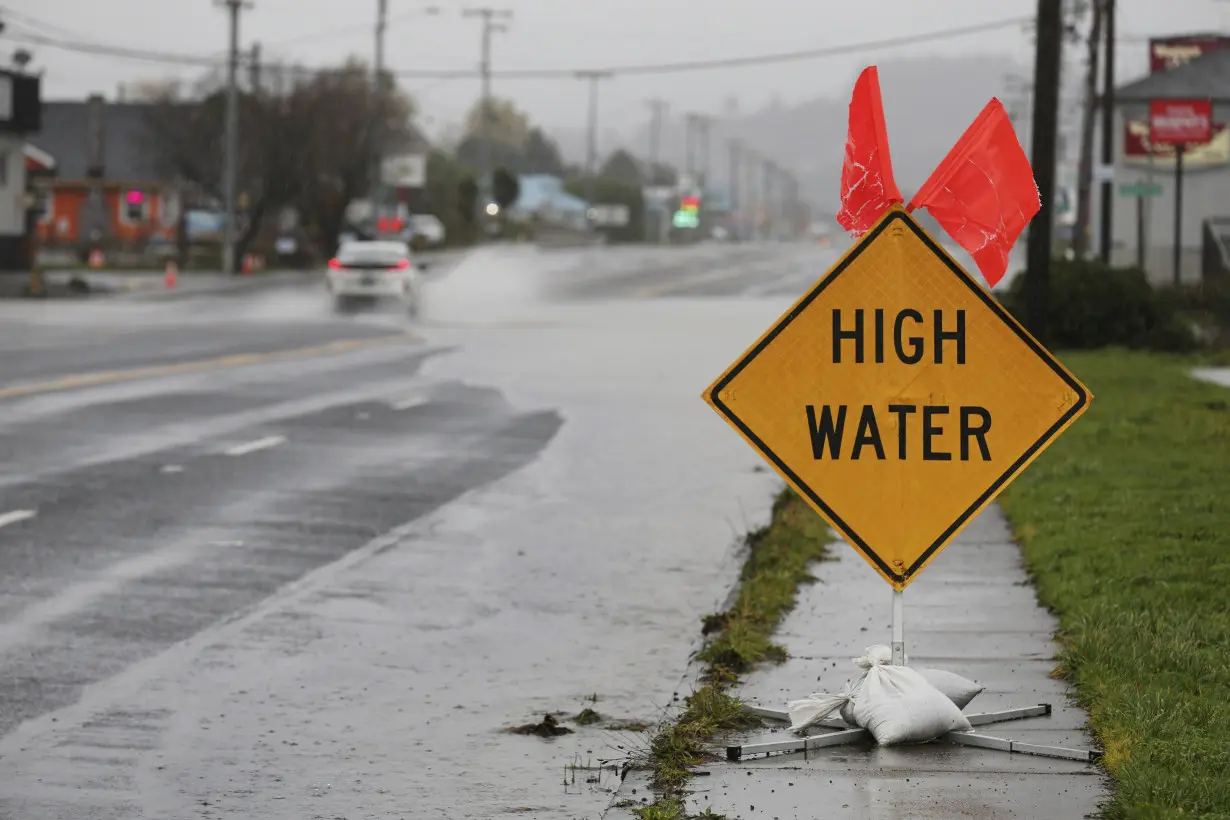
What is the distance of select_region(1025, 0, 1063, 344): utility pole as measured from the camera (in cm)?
2603

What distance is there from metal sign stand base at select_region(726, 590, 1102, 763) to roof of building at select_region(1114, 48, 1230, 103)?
60910 millimetres

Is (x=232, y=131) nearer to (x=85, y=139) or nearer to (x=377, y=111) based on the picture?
(x=377, y=111)

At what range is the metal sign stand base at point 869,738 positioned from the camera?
7.37 meters

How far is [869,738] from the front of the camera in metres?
7.72

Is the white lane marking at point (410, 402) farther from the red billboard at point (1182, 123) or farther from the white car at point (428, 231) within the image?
the white car at point (428, 231)

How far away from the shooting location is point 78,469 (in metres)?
16.5

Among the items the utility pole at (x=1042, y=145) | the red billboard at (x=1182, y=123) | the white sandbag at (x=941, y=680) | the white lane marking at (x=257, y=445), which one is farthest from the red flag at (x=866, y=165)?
the red billboard at (x=1182, y=123)

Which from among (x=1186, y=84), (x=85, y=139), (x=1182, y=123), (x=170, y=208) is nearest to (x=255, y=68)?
(x=170, y=208)

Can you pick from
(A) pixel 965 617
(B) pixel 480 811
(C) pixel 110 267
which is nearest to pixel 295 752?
(B) pixel 480 811

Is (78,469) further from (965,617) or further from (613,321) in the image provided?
(613,321)

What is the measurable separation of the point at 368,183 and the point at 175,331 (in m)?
46.1

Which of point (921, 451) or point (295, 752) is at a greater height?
point (921, 451)

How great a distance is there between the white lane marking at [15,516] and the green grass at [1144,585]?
6373 mm

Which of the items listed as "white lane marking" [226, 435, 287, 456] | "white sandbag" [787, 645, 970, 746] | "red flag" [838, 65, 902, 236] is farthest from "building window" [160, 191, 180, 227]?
"white sandbag" [787, 645, 970, 746]
